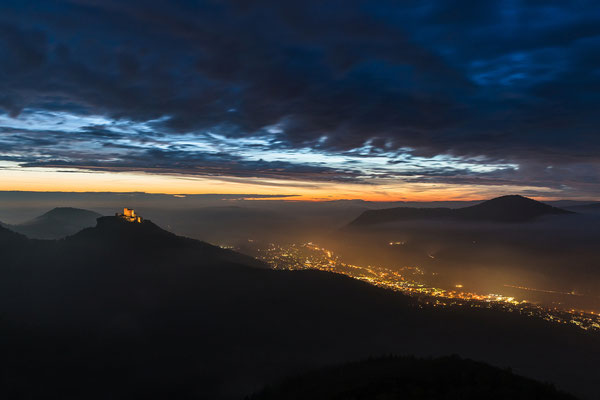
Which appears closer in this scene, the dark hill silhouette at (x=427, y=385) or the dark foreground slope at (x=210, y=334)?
the dark hill silhouette at (x=427, y=385)

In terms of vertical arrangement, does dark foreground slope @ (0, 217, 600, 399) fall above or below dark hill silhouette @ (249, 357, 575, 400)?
below

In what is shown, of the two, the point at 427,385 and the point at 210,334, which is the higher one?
the point at 427,385

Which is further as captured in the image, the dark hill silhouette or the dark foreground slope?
the dark foreground slope

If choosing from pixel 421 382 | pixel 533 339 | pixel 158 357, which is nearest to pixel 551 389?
pixel 421 382

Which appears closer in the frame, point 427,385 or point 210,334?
point 427,385

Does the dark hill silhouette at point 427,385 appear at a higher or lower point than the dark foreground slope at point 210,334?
higher

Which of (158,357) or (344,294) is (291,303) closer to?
(344,294)
